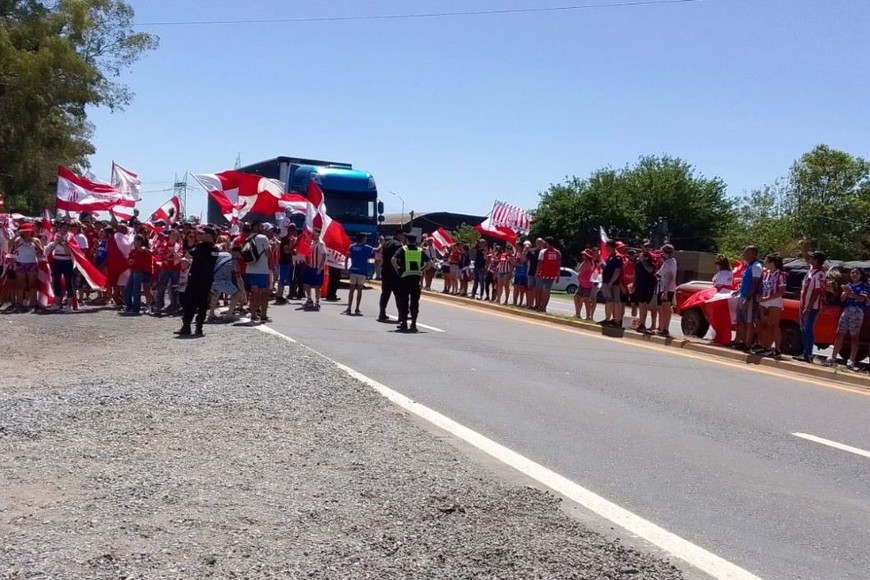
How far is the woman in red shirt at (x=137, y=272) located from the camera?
60.0 feet

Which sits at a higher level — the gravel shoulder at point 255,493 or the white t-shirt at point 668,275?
the white t-shirt at point 668,275

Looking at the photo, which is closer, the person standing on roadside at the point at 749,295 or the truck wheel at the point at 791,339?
the person standing on roadside at the point at 749,295

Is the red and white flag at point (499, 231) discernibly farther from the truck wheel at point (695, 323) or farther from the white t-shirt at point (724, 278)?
the white t-shirt at point (724, 278)

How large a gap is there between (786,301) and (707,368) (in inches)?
147

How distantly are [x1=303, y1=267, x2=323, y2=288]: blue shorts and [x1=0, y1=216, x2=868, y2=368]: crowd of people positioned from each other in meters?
0.03

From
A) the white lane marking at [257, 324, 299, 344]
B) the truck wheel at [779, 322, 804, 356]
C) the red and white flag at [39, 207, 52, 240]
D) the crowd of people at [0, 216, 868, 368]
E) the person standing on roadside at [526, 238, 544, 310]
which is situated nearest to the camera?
the white lane marking at [257, 324, 299, 344]

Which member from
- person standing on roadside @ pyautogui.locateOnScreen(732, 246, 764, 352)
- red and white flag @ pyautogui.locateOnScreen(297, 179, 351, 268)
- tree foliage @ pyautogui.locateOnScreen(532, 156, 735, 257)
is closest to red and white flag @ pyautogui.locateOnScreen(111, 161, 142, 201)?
red and white flag @ pyautogui.locateOnScreen(297, 179, 351, 268)

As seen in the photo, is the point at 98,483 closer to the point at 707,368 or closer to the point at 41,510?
the point at 41,510

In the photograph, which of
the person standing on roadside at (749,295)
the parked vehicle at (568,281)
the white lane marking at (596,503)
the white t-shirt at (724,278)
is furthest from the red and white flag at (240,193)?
the parked vehicle at (568,281)

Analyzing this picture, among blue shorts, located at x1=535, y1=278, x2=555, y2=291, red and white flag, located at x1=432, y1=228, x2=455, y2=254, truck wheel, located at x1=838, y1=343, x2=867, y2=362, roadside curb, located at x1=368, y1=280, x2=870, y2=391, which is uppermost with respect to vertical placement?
red and white flag, located at x1=432, y1=228, x2=455, y2=254

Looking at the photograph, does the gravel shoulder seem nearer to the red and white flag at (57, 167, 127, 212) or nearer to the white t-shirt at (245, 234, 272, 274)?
the white t-shirt at (245, 234, 272, 274)

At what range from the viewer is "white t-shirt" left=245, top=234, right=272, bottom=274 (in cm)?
1689

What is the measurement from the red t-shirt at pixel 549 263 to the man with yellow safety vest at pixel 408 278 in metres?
5.77

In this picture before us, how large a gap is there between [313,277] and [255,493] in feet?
50.3
